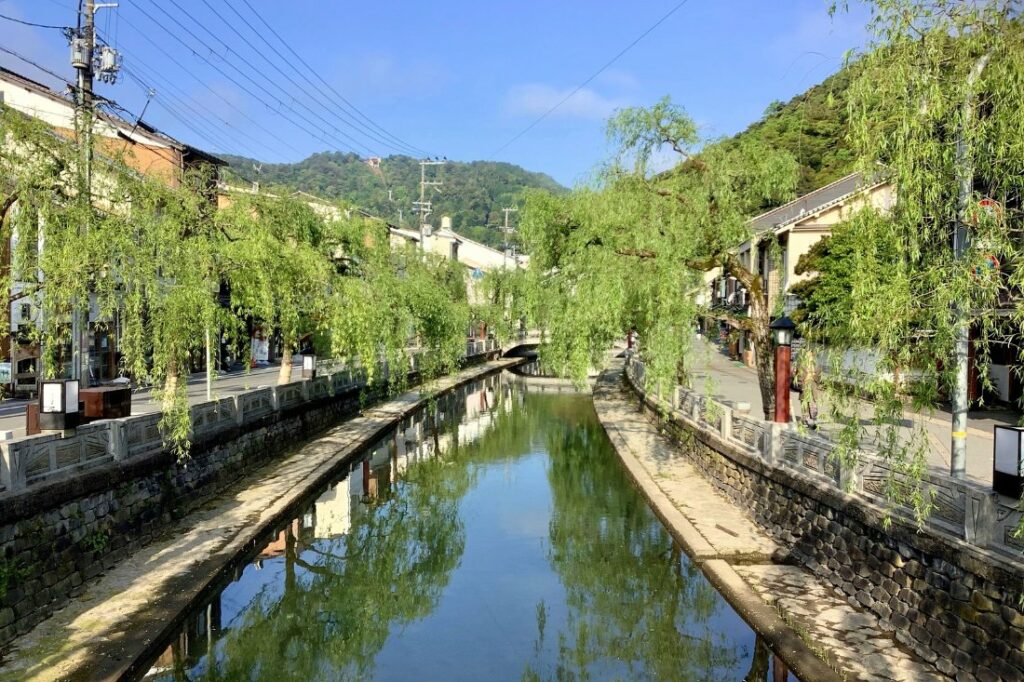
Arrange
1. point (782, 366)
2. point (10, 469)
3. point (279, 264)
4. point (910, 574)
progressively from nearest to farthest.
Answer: point (910, 574) → point (10, 469) → point (782, 366) → point (279, 264)

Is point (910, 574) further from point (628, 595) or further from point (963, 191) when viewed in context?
point (628, 595)

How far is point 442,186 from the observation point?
102m

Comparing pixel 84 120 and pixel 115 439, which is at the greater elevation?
pixel 84 120

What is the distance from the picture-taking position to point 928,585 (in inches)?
327

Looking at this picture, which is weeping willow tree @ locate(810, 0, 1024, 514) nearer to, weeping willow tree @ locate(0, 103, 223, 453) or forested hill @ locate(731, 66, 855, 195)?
weeping willow tree @ locate(0, 103, 223, 453)

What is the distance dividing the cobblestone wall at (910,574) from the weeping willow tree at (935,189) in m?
1.16

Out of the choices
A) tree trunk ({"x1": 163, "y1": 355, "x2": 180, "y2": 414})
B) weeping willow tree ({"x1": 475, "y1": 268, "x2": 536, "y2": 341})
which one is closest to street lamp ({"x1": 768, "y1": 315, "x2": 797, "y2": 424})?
tree trunk ({"x1": 163, "y1": 355, "x2": 180, "y2": 414})

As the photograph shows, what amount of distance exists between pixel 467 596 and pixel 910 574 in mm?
6528

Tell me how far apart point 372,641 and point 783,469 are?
7228 mm

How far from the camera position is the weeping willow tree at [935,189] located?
623 centimetres

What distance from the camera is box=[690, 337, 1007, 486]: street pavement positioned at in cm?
1216

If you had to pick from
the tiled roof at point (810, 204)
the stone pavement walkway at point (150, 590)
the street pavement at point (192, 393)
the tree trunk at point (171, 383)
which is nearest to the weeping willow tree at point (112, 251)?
the tree trunk at point (171, 383)

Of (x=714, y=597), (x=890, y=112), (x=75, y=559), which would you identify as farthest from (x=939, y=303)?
(x=75, y=559)

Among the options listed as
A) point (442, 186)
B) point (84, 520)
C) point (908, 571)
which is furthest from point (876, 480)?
point (442, 186)
